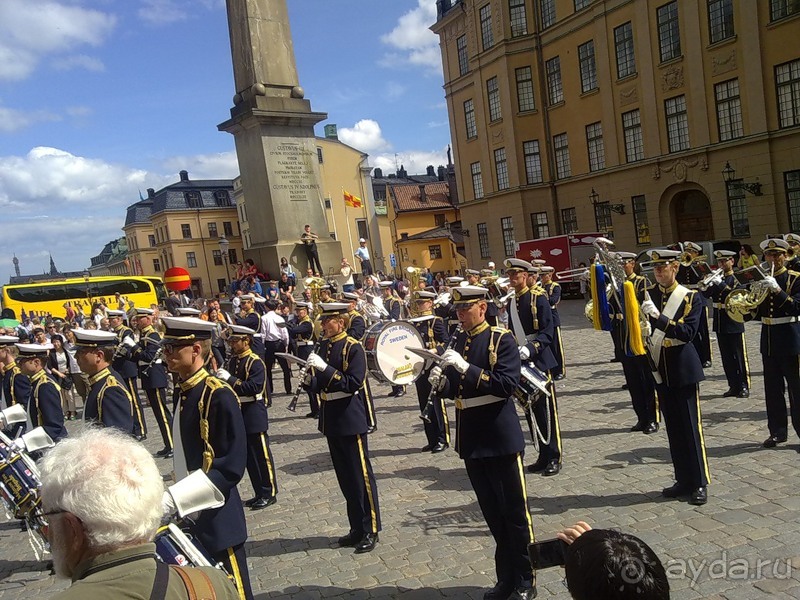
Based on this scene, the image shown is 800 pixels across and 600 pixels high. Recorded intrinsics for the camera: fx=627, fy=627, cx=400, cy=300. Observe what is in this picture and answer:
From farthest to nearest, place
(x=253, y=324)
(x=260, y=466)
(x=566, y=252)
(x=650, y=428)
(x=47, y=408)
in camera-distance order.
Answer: (x=566, y=252), (x=253, y=324), (x=650, y=428), (x=260, y=466), (x=47, y=408)

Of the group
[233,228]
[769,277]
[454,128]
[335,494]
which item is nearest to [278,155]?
[335,494]

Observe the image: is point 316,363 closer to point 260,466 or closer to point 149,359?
point 260,466

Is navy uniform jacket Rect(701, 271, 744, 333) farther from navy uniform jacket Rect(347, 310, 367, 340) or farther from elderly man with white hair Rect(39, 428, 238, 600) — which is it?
elderly man with white hair Rect(39, 428, 238, 600)

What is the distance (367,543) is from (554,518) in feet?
5.77

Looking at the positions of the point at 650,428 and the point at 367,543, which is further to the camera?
the point at 650,428

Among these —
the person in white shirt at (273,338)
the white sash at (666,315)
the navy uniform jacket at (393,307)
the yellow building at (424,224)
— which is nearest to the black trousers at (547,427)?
the white sash at (666,315)

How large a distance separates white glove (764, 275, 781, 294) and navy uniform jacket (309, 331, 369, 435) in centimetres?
456

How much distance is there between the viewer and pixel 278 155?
1762 cm

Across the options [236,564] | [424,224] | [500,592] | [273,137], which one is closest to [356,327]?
[500,592]

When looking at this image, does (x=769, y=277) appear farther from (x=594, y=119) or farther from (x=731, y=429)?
(x=594, y=119)

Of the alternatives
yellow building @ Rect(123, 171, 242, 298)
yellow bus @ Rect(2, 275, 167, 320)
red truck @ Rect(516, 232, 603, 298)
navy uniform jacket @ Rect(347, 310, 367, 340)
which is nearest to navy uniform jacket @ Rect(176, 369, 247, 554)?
navy uniform jacket @ Rect(347, 310, 367, 340)

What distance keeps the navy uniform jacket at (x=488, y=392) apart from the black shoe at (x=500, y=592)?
92cm

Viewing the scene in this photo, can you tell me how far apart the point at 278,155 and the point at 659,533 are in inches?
584

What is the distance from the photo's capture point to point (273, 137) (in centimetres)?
1750
